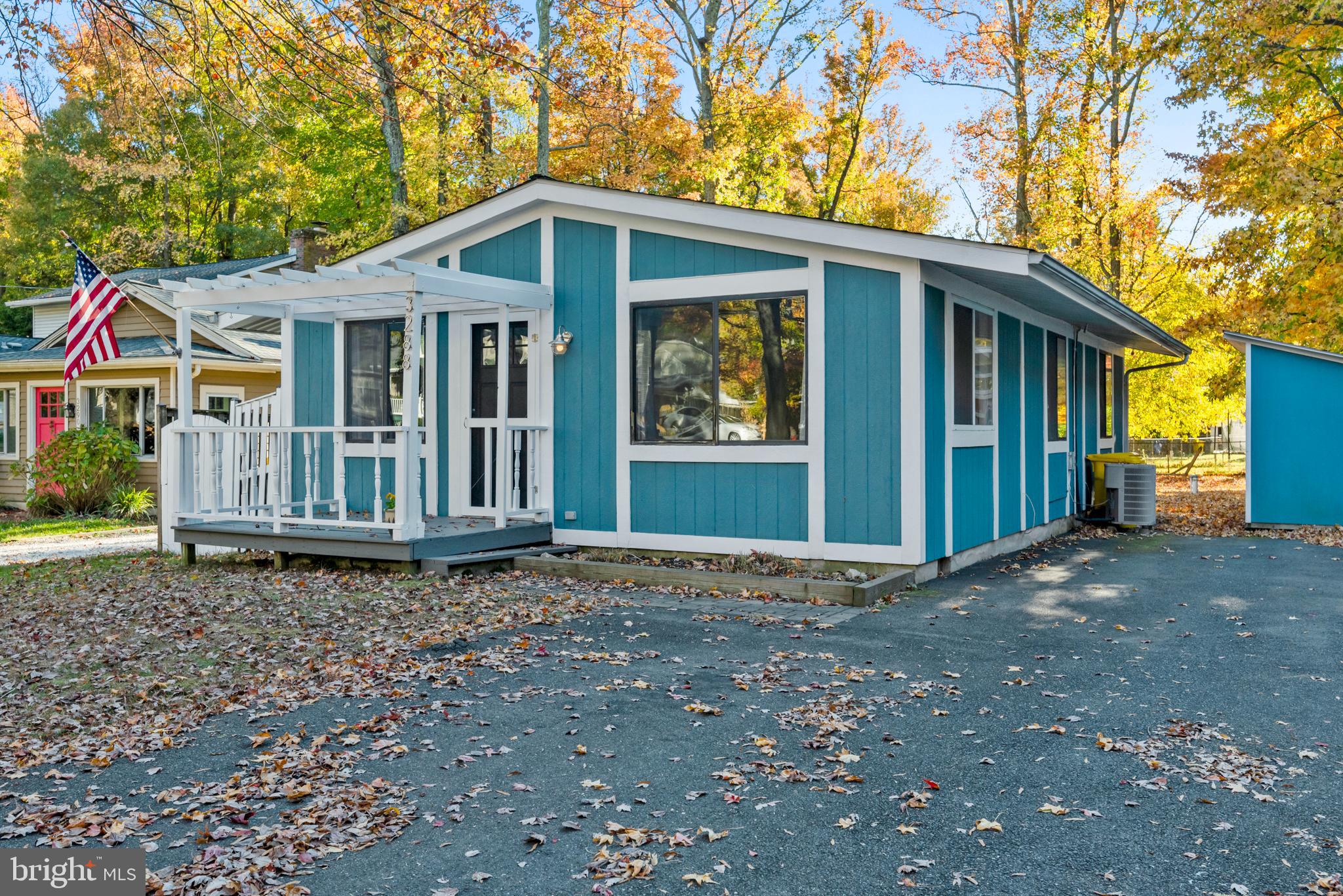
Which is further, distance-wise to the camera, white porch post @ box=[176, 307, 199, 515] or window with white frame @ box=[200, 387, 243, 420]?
window with white frame @ box=[200, 387, 243, 420]

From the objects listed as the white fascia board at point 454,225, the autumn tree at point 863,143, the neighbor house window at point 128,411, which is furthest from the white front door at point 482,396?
the autumn tree at point 863,143

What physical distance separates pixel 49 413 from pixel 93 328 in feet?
28.3

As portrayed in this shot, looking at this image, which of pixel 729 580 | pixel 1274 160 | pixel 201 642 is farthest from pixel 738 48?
pixel 201 642

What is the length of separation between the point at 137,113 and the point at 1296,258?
1692 cm

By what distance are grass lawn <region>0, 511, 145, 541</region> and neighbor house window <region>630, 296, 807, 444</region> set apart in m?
9.61

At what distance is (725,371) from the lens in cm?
870

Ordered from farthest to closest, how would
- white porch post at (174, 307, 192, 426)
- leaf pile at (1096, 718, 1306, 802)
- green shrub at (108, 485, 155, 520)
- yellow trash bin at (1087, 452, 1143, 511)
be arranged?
green shrub at (108, 485, 155, 520) → yellow trash bin at (1087, 452, 1143, 511) → white porch post at (174, 307, 192, 426) → leaf pile at (1096, 718, 1306, 802)

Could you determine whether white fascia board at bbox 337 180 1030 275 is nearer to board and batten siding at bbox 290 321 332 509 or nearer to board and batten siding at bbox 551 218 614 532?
board and batten siding at bbox 551 218 614 532

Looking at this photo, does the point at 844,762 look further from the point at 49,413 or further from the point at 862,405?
the point at 49,413

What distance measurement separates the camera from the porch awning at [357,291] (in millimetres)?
8352

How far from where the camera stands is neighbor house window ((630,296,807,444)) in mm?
8602

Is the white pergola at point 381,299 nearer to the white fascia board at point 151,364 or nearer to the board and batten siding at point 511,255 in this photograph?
the board and batten siding at point 511,255

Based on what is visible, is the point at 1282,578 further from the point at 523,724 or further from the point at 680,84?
the point at 680,84

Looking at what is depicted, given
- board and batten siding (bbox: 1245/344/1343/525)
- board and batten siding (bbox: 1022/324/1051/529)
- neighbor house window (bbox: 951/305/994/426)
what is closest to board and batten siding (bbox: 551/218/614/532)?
neighbor house window (bbox: 951/305/994/426)
